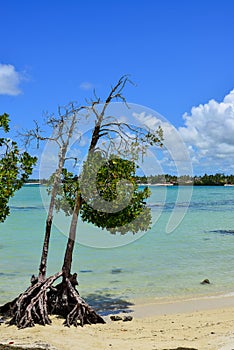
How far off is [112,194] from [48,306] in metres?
2.90

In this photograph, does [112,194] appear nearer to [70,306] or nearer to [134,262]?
[70,306]

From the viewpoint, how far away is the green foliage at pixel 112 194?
10.3 metres

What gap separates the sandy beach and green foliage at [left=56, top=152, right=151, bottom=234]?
2183 mm

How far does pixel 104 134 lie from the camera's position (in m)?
10.7

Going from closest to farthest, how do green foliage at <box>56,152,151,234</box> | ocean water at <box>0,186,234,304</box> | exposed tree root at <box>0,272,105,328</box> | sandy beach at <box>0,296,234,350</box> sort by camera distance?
sandy beach at <box>0,296,234,350</box> → exposed tree root at <box>0,272,105,328</box> → green foliage at <box>56,152,151,234</box> → ocean water at <box>0,186,234,304</box>

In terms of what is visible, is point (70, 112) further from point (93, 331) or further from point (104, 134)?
point (93, 331)

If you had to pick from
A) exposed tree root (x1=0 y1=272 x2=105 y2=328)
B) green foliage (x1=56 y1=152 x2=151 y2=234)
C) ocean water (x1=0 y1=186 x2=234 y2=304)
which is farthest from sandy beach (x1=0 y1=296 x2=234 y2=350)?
ocean water (x1=0 y1=186 x2=234 y2=304)

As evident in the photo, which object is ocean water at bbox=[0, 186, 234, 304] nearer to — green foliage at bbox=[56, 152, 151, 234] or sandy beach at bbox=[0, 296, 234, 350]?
green foliage at bbox=[56, 152, 151, 234]

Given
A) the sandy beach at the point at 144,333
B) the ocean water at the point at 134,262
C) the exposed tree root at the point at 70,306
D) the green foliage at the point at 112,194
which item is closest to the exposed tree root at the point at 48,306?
the exposed tree root at the point at 70,306

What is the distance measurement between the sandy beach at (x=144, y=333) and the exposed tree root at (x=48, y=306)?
208mm

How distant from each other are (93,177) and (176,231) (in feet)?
88.4

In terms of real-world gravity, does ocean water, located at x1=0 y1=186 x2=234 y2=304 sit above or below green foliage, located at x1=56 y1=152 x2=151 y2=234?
below

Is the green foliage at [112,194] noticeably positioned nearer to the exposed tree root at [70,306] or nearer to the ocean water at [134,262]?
the exposed tree root at [70,306]

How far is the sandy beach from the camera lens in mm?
8805
